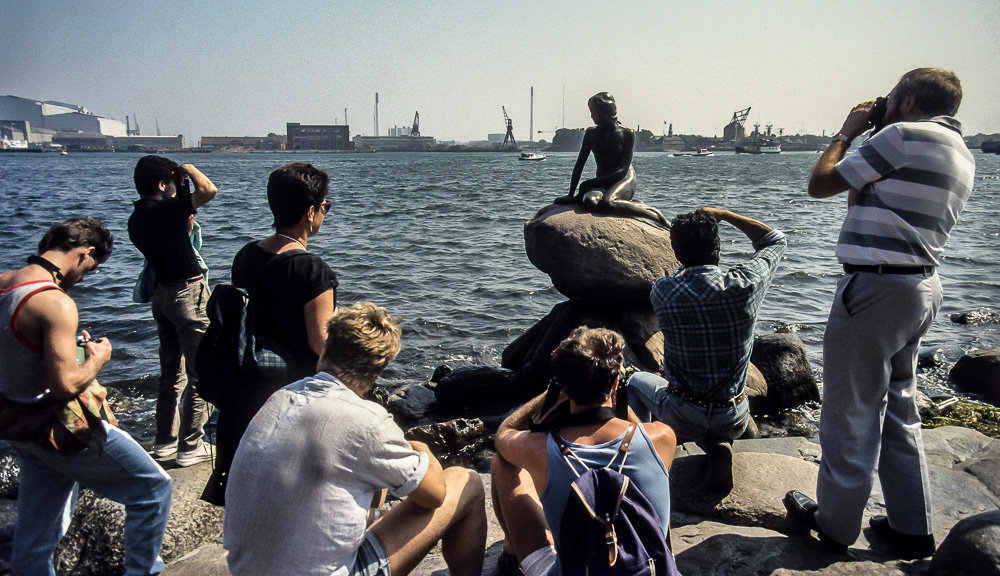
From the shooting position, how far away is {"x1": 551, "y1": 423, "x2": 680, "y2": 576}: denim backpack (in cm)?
212

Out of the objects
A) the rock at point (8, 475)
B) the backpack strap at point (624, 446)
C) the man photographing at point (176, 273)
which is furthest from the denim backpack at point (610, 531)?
the rock at point (8, 475)

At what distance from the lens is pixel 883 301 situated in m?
2.86

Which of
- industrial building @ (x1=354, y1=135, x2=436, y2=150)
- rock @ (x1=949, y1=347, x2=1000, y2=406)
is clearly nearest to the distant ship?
industrial building @ (x1=354, y1=135, x2=436, y2=150)

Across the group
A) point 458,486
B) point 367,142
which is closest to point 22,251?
point 458,486

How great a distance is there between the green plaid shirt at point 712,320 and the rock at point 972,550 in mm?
1144

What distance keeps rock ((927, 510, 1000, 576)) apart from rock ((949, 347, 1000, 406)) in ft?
19.7

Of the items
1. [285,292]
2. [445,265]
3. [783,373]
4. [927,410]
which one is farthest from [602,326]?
[445,265]

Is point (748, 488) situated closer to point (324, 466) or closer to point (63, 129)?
point (324, 466)

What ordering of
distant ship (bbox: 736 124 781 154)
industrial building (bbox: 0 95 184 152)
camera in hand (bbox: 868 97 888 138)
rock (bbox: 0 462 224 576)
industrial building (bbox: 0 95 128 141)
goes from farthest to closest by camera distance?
industrial building (bbox: 0 95 128 141)
industrial building (bbox: 0 95 184 152)
distant ship (bbox: 736 124 781 154)
rock (bbox: 0 462 224 576)
camera in hand (bbox: 868 97 888 138)

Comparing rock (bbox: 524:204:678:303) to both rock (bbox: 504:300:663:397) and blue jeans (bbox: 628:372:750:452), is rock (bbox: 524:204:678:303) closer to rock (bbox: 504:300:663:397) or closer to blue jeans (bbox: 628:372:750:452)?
rock (bbox: 504:300:663:397)

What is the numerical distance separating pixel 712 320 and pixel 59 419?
3.01m

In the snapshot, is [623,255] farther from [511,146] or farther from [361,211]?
[511,146]

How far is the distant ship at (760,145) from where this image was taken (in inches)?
4707

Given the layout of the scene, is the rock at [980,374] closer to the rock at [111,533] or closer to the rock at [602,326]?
the rock at [602,326]
